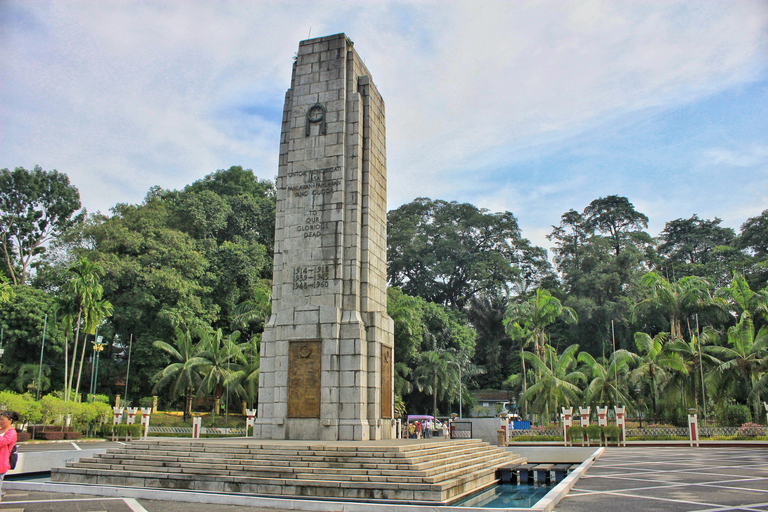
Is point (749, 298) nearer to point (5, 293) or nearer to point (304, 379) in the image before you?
point (304, 379)

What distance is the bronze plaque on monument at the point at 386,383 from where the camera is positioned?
1417 centimetres

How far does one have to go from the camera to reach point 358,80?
1588 centimetres

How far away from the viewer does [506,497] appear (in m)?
10.4

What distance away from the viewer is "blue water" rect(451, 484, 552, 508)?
9220mm

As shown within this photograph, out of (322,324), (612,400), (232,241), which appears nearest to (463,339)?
(612,400)

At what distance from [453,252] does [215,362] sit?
25.1 metres

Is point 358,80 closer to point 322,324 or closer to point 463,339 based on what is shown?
point 322,324

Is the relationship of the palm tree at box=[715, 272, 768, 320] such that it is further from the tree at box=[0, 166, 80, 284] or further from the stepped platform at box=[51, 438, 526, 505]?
the tree at box=[0, 166, 80, 284]

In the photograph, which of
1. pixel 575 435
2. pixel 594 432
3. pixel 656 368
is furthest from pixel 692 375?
pixel 575 435

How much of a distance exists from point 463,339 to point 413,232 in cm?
1218

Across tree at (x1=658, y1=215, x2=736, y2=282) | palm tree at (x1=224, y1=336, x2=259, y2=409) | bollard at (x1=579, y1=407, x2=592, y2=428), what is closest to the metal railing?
bollard at (x1=579, y1=407, x2=592, y2=428)

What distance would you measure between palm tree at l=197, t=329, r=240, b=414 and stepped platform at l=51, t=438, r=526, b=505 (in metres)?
22.1

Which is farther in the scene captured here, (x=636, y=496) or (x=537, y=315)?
(x=537, y=315)

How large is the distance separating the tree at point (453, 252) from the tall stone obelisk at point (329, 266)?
36095 millimetres
